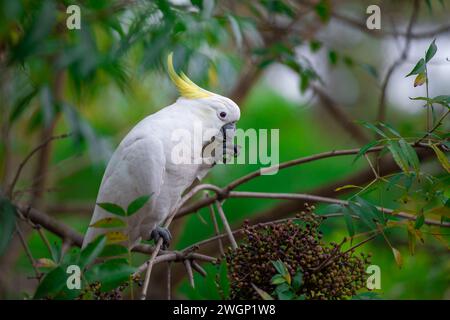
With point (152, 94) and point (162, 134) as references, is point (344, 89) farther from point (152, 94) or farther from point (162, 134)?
point (162, 134)

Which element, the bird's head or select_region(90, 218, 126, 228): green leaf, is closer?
select_region(90, 218, 126, 228): green leaf

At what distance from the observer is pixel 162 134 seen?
119 centimetres

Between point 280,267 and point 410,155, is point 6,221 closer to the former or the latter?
point 280,267

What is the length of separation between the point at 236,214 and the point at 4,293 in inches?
44.4

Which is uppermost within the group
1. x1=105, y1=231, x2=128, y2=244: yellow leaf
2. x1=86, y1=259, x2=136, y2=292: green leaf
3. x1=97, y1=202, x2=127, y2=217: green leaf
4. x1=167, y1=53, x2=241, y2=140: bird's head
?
x1=167, y1=53, x2=241, y2=140: bird's head

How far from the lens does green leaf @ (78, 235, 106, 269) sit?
2.78 feet

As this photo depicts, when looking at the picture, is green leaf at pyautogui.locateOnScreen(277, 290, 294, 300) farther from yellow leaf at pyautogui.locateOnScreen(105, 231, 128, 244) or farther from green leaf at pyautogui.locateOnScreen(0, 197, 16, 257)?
green leaf at pyautogui.locateOnScreen(0, 197, 16, 257)

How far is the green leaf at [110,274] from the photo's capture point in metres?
0.86

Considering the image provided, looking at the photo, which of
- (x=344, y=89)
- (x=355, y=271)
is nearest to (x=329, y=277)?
(x=355, y=271)

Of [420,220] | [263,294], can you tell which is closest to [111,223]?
[263,294]

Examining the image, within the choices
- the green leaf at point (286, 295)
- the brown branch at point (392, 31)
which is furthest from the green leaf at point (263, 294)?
the brown branch at point (392, 31)

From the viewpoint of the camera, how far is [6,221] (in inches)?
44.3

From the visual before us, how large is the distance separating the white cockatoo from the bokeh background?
0.14 meters

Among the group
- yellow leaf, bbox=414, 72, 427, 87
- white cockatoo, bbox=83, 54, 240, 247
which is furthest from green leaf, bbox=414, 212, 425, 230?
white cockatoo, bbox=83, 54, 240, 247
